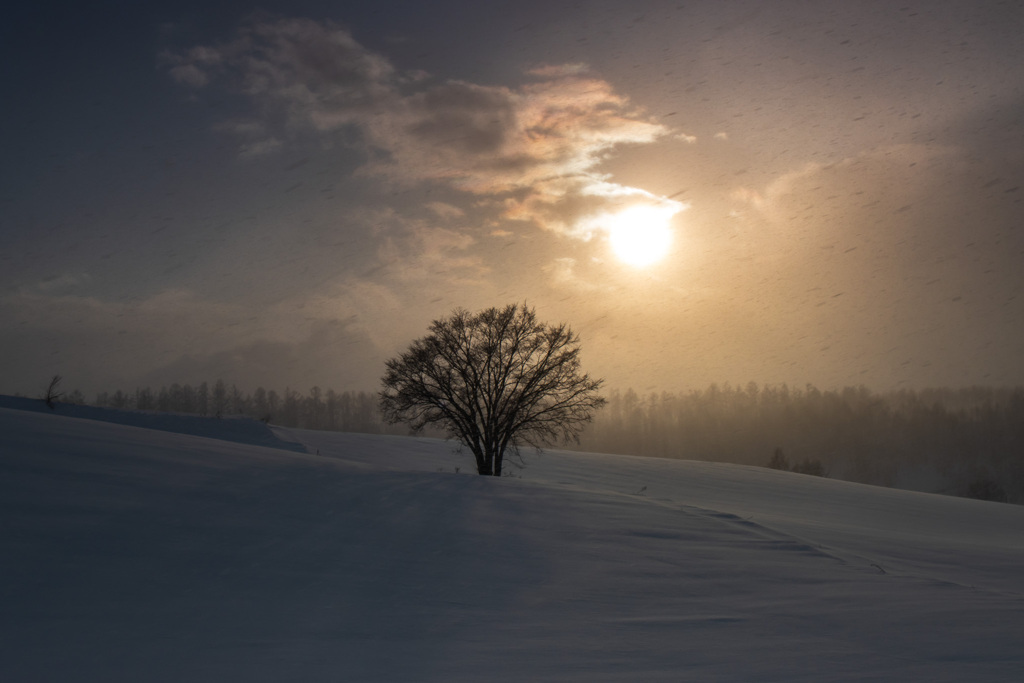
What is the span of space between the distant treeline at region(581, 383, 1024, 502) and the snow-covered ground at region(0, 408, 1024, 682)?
131 m

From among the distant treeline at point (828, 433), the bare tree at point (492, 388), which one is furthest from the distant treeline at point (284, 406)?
the bare tree at point (492, 388)

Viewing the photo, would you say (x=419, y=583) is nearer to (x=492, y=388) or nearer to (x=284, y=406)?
(x=492, y=388)

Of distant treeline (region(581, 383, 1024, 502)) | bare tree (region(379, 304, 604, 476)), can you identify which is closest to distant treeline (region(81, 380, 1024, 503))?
distant treeline (region(581, 383, 1024, 502))

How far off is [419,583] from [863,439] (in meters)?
171

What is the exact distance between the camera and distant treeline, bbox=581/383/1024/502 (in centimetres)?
13912

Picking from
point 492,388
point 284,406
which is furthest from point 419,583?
point 284,406

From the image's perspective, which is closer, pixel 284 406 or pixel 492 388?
pixel 492 388

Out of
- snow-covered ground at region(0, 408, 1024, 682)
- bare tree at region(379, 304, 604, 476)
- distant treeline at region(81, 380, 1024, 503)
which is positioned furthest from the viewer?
distant treeline at region(81, 380, 1024, 503)

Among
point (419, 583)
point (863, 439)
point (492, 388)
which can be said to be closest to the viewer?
point (419, 583)

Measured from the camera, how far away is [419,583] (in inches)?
319

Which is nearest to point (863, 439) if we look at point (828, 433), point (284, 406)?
point (828, 433)

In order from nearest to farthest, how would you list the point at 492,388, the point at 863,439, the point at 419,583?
1. the point at 419,583
2. the point at 492,388
3. the point at 863,439

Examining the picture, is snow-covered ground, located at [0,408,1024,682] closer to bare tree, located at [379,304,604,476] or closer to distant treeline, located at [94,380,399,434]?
bare tree, located at [379,304,604,476]

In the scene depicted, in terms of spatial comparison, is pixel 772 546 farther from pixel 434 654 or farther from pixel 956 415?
pixel 956 415
